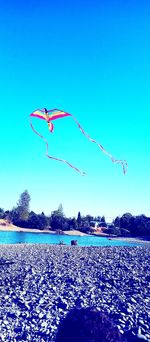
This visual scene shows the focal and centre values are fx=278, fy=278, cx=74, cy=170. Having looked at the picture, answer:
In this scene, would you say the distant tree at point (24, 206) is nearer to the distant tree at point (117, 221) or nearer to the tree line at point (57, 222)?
the tree line at point (57, 222)

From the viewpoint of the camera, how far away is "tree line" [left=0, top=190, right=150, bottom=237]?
107m

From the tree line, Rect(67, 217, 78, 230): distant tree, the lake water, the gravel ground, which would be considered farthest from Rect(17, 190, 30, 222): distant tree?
the gravel ground

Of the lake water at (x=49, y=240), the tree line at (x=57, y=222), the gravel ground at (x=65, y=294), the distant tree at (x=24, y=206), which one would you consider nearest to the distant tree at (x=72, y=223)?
the tree line at (x=57, y=222)

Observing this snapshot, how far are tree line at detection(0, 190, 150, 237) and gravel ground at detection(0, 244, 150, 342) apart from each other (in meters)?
90.0

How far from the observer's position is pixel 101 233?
4417 inches

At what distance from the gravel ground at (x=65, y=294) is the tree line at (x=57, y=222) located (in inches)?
3542

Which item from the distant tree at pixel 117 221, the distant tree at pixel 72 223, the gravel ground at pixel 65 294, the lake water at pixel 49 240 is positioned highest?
the distant tree at pixel 117 221

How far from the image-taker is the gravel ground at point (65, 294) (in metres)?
8.33

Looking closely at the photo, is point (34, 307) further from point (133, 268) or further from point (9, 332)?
point (133, 268)

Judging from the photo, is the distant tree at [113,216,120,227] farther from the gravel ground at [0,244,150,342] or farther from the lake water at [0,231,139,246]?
the gravel ground at [0,244,150,342]

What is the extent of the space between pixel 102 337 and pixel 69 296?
13.0 feet

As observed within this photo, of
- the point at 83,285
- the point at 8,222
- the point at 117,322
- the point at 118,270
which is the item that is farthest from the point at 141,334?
the point at 8,222

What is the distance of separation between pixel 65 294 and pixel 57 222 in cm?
10047

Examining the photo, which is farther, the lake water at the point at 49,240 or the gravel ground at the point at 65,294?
the lake water at the point at 49,240
